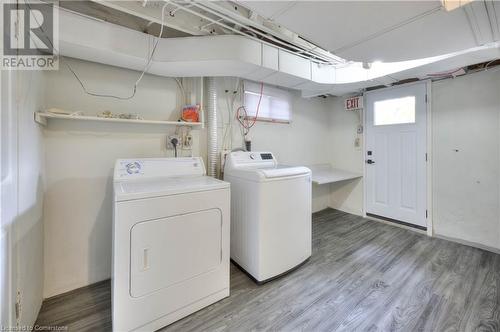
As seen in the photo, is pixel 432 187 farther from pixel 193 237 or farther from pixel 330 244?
pixel 193 237

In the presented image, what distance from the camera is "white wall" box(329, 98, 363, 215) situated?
3737 millimetres

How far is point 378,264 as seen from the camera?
2248 millimetres

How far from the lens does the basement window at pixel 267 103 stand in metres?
2.92

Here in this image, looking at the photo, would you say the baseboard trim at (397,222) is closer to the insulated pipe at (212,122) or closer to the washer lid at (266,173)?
the washer lid at (266,173)

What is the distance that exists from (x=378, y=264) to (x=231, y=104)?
2.53 metres

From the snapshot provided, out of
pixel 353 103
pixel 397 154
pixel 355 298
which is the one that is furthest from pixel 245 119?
pixel 397 154

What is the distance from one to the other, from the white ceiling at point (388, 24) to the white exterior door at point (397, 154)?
1.48 metres

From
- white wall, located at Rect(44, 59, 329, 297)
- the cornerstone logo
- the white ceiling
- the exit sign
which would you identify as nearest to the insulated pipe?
white wall, located at Rect(44, 59, 329, 297)

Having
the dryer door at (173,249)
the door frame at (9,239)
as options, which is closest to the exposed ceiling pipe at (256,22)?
the door frame at (9,239)

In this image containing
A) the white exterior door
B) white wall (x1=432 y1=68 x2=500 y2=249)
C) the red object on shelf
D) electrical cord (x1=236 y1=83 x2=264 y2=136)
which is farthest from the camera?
the white exterior door

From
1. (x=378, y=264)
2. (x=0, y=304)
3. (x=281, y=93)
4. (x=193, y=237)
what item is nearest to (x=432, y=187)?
(x=378, y=264)

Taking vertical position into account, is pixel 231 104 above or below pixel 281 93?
below

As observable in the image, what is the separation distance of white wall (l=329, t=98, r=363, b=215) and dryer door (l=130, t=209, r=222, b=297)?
3.02 m

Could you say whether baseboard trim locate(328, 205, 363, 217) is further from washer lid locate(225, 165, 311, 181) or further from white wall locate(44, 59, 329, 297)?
white wall locate(44, 59, 329, 297)
